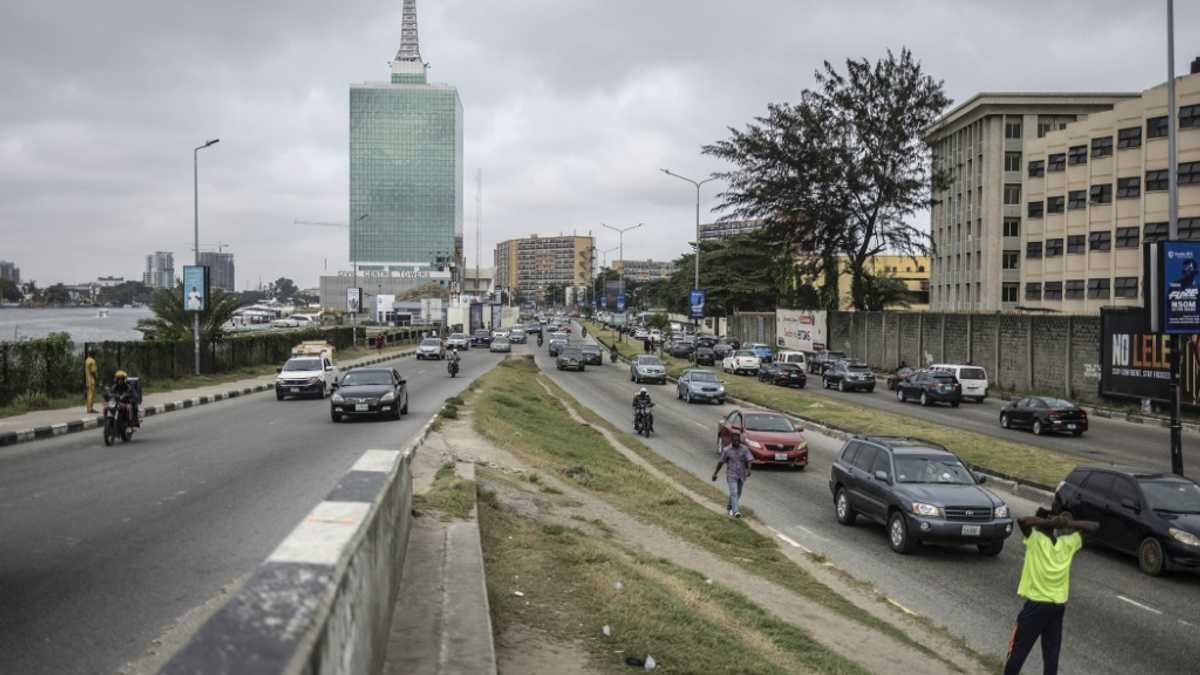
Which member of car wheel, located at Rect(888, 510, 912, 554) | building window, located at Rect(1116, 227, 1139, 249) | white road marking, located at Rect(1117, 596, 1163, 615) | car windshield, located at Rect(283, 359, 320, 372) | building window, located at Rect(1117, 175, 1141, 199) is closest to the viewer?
white road marking, located at Rect(1117, 596, 1163, 615)

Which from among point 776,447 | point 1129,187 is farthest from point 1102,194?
point 776,447

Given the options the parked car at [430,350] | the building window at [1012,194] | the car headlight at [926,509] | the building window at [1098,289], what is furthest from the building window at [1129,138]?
the car headlight at [926,509]

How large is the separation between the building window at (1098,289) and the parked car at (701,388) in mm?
36131

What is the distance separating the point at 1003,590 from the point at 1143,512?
8.99 ft

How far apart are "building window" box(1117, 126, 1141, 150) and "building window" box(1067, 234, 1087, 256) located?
7.65 m

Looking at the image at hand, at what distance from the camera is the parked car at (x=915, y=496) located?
14039mm

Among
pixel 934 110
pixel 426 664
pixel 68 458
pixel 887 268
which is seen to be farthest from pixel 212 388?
pixel 887 268

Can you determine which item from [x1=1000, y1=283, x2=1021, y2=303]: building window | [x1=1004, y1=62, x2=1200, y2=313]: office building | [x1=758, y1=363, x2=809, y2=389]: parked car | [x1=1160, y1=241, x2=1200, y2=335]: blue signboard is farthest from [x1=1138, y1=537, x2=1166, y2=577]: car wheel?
[x1=1000, y1=283, x2=1021, y2=303]: building window

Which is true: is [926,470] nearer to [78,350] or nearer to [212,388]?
[78,350]

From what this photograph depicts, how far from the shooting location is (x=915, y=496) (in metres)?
14.5

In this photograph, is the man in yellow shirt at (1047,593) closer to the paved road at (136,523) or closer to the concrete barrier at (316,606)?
the concrete barrier at (316,606)

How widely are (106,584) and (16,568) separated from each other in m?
1.25

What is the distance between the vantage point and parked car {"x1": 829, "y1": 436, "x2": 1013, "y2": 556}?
14039 millimetres

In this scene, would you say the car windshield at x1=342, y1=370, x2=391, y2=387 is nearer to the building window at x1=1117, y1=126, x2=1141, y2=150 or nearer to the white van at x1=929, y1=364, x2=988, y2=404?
the white van at x1=929, y1=364, x2=988, y2=404
